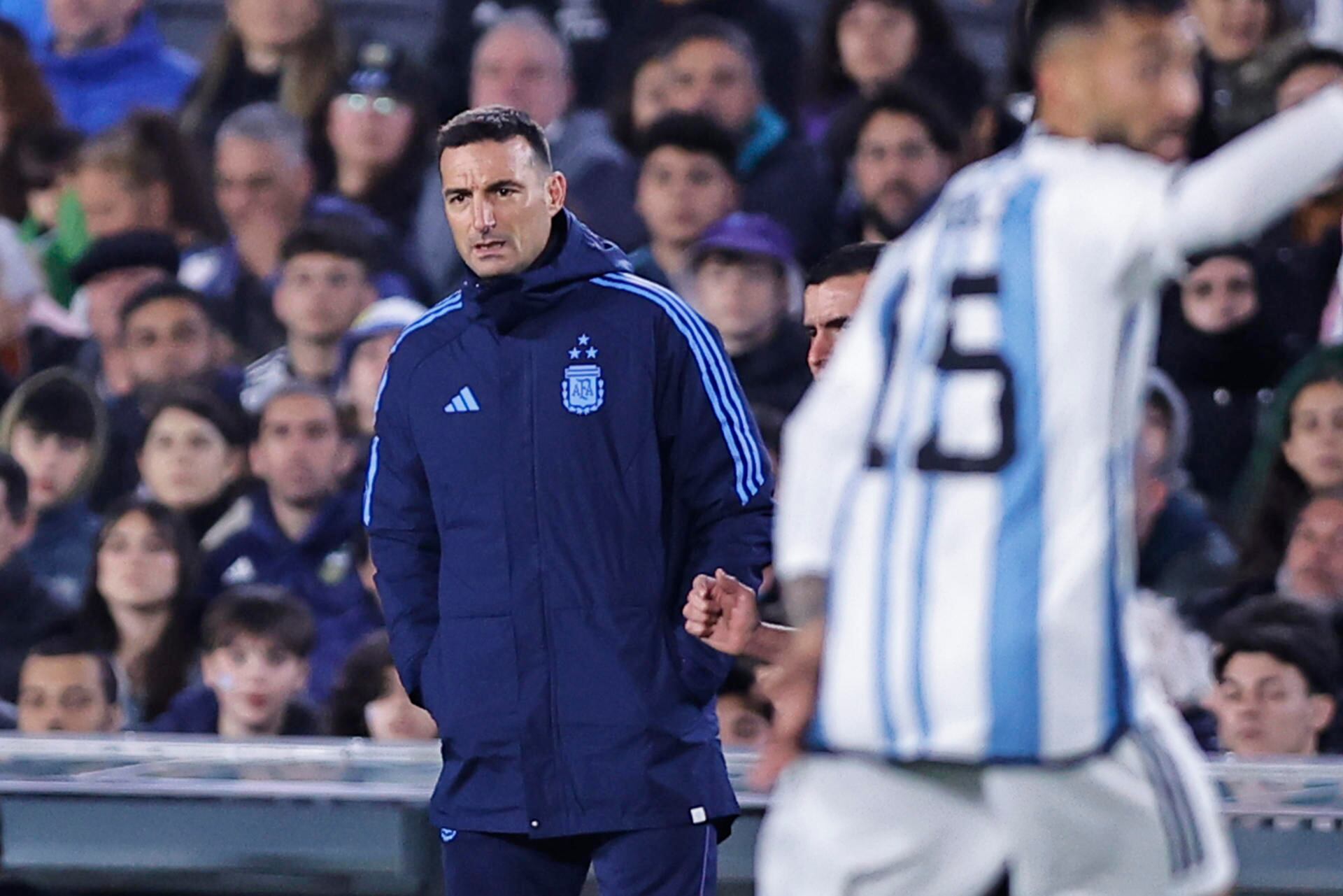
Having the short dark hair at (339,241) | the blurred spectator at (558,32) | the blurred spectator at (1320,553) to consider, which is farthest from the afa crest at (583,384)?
the blurred spectator at (558,32)

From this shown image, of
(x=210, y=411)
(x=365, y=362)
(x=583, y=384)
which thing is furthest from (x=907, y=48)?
(x=583, y=384)

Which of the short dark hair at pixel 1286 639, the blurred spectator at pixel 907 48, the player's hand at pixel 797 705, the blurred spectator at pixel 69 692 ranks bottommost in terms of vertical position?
the blurred spectator at pixel 69 692

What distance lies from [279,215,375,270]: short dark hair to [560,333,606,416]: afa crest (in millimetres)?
3414

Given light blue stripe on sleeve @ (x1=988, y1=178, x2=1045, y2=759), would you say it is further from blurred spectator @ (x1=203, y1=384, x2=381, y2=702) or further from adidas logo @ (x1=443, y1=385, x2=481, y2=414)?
blurred spectator @ (x1=203, y1=384, x2=381, y2=702)

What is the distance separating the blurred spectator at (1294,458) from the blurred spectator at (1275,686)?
37cm

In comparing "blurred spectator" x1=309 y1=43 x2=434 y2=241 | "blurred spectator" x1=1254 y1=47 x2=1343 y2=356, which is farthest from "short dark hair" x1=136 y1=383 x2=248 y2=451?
"blurred spectator" x1=1254 y1=47 x2=1343 y2=356

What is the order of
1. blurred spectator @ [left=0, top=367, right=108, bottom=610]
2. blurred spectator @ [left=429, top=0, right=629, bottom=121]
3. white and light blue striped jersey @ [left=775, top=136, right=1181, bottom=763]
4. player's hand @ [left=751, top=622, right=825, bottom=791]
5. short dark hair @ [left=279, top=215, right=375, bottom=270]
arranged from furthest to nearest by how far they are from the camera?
1. blurred spectator @ [left=429, top=0, right=629, bottom=121]
2. short dark hair @ [left=279, top=215, right=375, bottom=270]
3. blurred spectator @ [left=0, top=367, right=108, bottom=610]
4. player's hand @ [left=751, top=622, right=825, bottom=791]
5. white and light blue striped jersey @ [left=775, top=136, right=1181, bottom=763]

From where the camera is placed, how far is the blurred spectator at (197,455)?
6891 millimetres

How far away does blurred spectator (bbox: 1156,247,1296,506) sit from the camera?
6156mm

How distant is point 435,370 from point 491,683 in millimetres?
510

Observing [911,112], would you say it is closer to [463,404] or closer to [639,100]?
[639,100]

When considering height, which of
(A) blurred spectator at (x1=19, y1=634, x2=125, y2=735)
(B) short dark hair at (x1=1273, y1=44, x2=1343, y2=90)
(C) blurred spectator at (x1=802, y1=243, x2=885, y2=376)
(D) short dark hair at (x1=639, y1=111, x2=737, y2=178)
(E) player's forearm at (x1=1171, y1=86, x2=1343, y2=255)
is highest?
(B) short dark hair at (x1=1273, y1=44, x2=1343, y2=90)

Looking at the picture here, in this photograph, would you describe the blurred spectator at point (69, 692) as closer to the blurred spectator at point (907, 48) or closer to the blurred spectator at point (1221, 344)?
the blurred spectator at point (907, 48)

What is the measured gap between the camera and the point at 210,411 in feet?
22.6
